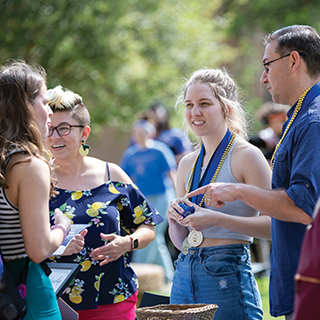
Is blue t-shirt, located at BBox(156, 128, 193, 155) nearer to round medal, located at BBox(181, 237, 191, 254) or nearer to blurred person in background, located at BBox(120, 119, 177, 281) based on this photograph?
blurred person in background, located at BBox(120, 119, 177, 281)

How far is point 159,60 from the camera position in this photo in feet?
36.9

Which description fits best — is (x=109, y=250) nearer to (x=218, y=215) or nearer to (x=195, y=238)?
(x=195, y=238)

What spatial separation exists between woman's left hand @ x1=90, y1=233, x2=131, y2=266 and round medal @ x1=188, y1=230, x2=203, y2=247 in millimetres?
420

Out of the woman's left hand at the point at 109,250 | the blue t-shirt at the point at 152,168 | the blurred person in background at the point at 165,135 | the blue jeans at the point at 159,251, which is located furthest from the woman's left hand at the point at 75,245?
the blurred person in background at the point at 165,135

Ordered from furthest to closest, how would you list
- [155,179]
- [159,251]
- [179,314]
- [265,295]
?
[155,179], [159,251], [265,295], [179,314]

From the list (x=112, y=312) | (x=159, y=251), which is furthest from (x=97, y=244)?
(x=159, y=251)

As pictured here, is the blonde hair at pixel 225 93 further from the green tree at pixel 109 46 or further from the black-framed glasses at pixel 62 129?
the green tree at pixel 109 46

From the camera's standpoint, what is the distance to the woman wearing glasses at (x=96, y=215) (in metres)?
2.88

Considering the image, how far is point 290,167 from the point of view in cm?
239

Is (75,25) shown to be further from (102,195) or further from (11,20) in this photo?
(102,195)

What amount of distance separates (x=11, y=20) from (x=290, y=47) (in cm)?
788

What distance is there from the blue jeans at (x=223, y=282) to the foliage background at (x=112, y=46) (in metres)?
7.26

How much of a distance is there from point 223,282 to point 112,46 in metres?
8.34

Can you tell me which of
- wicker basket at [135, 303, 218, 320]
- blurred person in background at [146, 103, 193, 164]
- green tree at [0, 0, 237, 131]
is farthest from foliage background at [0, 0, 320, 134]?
wicker basket at [135, 303, 218, 320]
